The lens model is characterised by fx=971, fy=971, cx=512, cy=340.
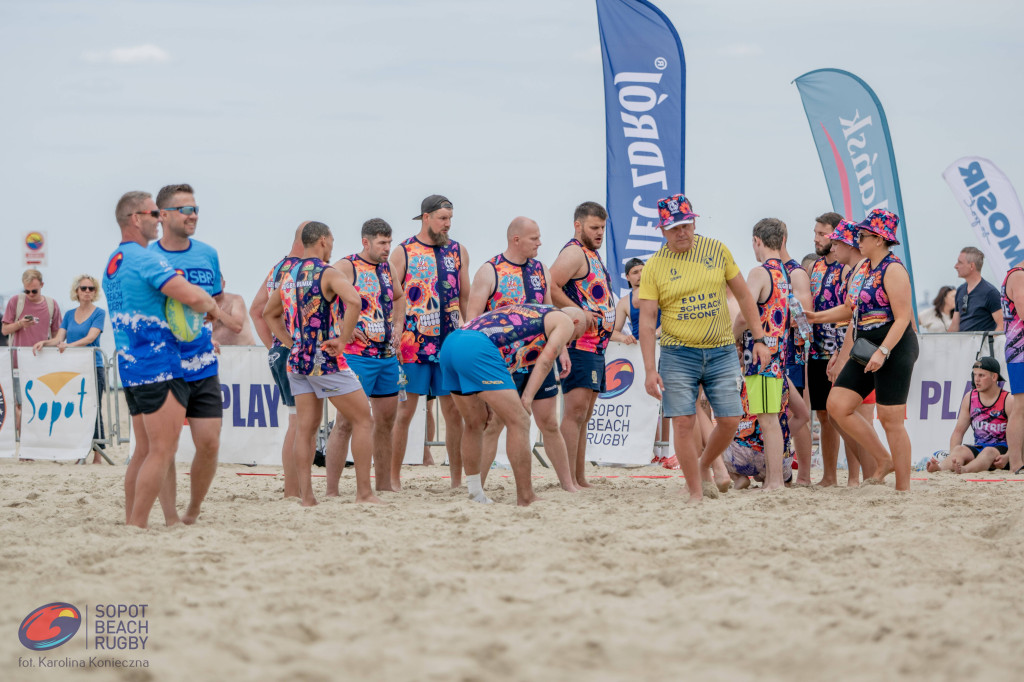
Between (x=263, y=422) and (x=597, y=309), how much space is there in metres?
4.44

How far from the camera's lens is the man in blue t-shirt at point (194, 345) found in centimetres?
521

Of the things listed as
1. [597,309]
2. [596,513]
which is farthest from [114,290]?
[597,309]

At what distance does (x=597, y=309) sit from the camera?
23.6ft

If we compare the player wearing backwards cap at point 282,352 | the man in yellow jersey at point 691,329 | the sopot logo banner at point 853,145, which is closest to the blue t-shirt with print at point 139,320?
the player wearing backwards cap at point 282,352

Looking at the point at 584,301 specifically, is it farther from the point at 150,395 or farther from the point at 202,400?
the point at 150,395

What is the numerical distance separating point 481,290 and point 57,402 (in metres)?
5.97

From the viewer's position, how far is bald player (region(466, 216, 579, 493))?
6.86 m

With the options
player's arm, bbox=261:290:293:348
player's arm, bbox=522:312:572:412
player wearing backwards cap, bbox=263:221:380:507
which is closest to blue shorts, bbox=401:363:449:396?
player wearing backwards cap, bbox=263:221:380:507

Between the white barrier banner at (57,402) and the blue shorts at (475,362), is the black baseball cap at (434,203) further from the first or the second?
the white barrier banner at (57,402)

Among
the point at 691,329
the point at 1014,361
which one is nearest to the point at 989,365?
the point at 1014,361

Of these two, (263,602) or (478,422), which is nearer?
(263,602)

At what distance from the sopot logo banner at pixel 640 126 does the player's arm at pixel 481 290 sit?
149 inches

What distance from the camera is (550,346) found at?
596 centimetres

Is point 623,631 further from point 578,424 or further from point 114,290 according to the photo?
point 578,424
